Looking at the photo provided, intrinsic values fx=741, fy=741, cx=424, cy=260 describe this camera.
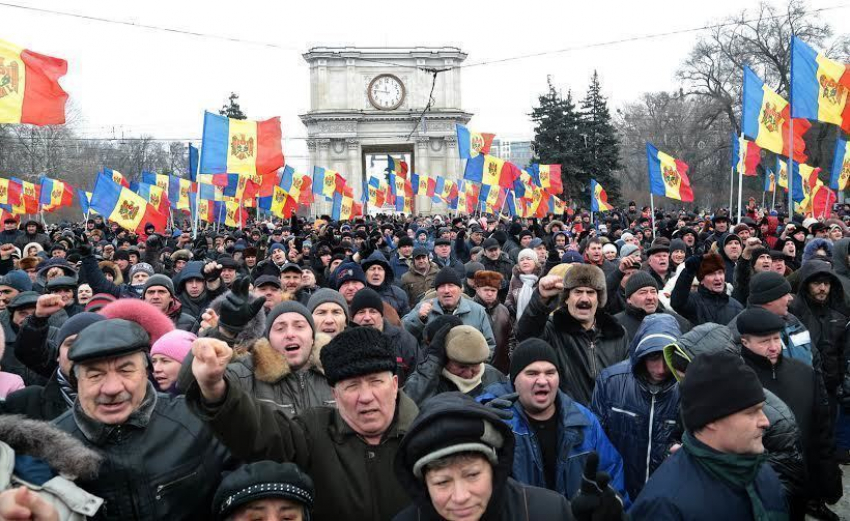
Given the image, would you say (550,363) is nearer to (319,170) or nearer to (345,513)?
(345,513)

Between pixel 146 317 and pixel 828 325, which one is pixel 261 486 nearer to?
pixel 146 317

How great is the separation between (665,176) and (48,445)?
15566 millimetres

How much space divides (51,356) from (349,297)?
2.97 metres

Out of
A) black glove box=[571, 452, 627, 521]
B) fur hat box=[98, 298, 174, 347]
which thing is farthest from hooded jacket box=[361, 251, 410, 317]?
black glove box=[571, 452, 627, 521]

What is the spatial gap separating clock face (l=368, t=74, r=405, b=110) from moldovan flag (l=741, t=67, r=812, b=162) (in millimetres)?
40112

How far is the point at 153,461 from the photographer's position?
111 inches

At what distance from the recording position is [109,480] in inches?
107

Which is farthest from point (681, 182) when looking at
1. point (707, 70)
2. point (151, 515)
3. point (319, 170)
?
point (707, 70)

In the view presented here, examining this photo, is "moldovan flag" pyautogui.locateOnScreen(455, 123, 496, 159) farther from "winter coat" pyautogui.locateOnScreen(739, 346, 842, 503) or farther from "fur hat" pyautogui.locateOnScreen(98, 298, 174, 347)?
"fur hat" pyautogui.locateOnScreen(98, 298, 174, 347)

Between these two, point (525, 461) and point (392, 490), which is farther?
point (525, 461)

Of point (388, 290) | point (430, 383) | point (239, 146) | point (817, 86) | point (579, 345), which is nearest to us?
Answer: point (430, 383)

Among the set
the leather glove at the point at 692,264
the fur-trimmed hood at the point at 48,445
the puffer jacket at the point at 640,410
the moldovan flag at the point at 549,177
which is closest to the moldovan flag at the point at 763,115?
the leather glove at the point at 692,264

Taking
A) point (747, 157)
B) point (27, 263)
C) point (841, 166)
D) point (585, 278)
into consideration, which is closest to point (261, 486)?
point (585, 278)

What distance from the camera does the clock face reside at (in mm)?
51812
